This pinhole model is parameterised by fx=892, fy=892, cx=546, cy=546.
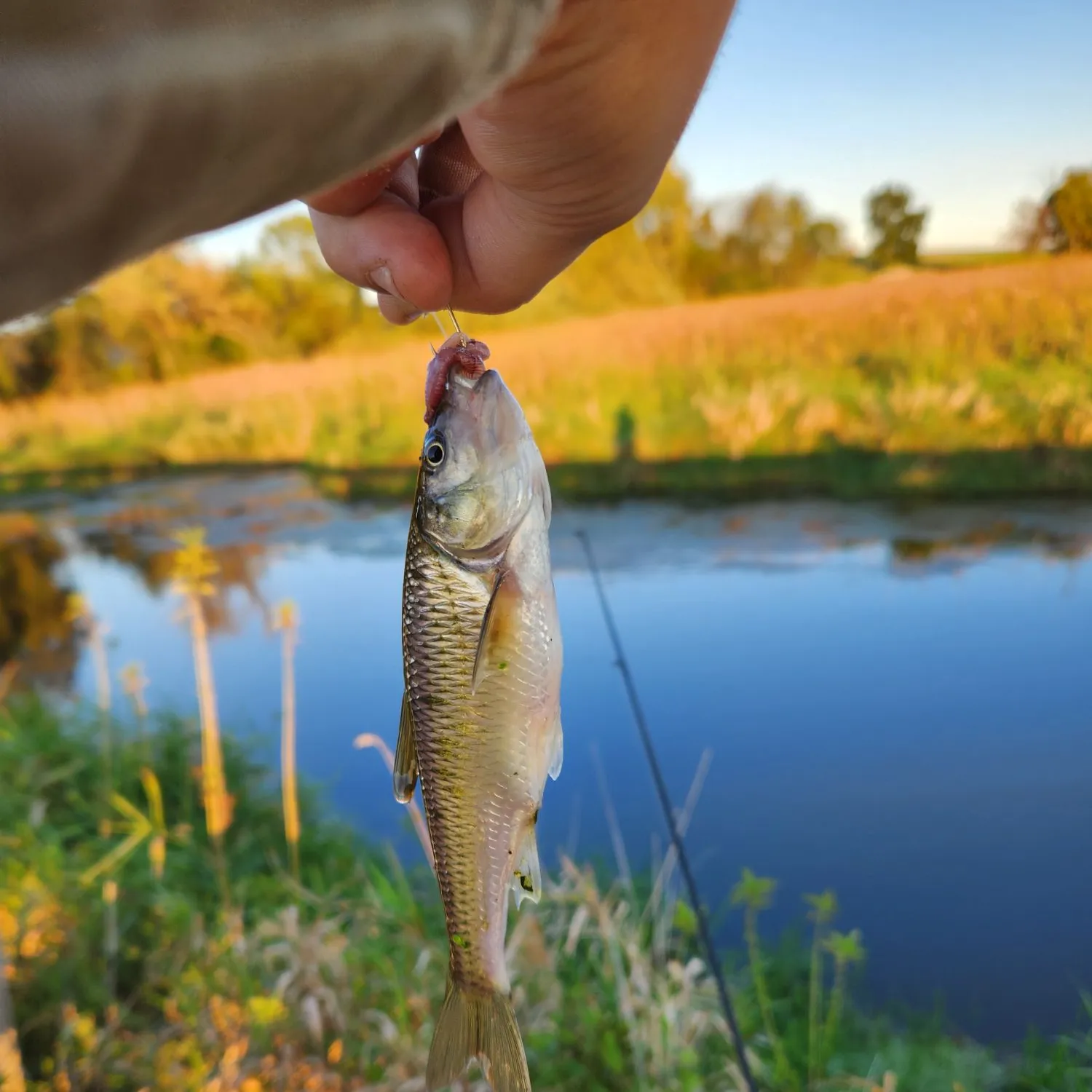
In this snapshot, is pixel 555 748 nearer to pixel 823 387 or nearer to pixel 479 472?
pixel 479 472

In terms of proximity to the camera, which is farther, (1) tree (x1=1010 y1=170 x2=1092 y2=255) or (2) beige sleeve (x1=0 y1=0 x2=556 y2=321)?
(1) tree (x1=1010 y1=170 x2=1092 y2=255)

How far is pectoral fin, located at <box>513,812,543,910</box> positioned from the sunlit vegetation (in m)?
0.53

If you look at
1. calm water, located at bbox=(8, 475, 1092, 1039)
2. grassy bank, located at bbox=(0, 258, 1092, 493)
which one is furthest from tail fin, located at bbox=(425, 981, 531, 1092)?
grassy bank, located at bbox=(0, 258, 1092, 493)

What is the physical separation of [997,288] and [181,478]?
2.19 m

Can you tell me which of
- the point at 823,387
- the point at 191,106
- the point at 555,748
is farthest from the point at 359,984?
the point at 823,387

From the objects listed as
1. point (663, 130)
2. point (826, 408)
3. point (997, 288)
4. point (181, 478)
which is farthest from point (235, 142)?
point (181, 478)

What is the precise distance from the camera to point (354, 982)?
1144 millimetres

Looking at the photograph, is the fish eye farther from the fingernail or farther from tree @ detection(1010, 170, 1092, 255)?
tree @ detection(1010, 170, 1092, 255)

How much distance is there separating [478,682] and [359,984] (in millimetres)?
845

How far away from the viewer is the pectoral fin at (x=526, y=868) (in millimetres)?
503

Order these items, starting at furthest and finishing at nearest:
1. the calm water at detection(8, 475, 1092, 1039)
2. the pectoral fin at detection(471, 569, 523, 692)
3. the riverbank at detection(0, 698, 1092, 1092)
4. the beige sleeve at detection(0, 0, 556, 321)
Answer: the calm water at detection(8, 475, 1092, 1039) < the riverbank at detection(0, 698, 1092, 1092) < the pectoral fin at detection(471, 569, 523, 692) < the beige sleeve at detection(0, 0, 556, 321)

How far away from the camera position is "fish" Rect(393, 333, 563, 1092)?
1.58ft

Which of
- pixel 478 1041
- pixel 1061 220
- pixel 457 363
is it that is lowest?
A: pixel 478 1041

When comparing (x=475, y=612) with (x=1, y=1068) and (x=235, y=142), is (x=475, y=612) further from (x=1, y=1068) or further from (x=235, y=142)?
(x=1, y=1068)
